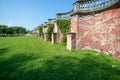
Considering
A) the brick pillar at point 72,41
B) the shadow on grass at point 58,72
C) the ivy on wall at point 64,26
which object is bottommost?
the shadow on grass at point 58,72

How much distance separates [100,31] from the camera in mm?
11070

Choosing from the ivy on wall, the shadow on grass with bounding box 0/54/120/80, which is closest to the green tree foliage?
the ivy on wall

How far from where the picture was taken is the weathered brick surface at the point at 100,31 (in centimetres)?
943

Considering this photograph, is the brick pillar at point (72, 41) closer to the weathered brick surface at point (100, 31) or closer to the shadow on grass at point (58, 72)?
the weathered brick surface at point (100, 31)

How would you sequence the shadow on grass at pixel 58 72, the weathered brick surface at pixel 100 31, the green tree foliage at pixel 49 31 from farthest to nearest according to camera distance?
the green tree foliage at pixel 49 31
the weathered brick surface at pixel 100 31
the shadow on grass at pixel 58 72

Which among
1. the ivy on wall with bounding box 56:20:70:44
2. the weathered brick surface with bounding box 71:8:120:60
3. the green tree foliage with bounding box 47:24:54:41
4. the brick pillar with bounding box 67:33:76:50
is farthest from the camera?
the green tree foliage with bounding box 47:24:54:41

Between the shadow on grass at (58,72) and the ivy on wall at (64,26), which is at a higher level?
the ivy on wall at (64,26)

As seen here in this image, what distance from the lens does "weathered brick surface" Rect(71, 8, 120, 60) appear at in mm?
9430

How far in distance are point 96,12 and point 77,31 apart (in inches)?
91.1

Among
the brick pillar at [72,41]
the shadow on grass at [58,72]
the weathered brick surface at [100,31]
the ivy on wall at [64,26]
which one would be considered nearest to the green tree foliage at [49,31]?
the ivy on wall at [64,26]

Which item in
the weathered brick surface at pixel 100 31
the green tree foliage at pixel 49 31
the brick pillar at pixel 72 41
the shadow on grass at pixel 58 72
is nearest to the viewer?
the shadow on grass at pixel 58 72

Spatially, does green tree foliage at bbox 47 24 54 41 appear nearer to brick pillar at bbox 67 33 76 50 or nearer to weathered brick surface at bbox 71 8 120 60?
weathered brick surface at bbox 71 8 120 60

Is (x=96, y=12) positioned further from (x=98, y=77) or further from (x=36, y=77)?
(x=36, y=77)

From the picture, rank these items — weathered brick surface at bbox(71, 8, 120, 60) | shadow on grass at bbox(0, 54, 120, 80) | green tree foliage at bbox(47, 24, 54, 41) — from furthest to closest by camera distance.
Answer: green tree foliage at bbox(47, 24, 54, 41), weathered brick surface at bbox(71, 8, 120, 60), shadow on grass at bbox(0, 54, 120, 80)
